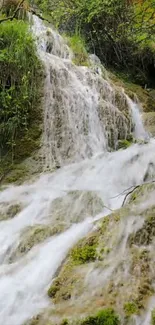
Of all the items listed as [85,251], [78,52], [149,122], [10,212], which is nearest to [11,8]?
[78,52]

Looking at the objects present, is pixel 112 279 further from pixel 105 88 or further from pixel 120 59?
pixel 120 59

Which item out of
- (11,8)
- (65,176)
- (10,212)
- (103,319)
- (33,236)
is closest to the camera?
(103,319)

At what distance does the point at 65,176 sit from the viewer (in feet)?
17.3

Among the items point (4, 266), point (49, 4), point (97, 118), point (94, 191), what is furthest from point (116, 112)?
point (49, 4)

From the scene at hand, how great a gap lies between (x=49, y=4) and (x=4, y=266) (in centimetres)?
884

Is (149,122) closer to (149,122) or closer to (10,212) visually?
(149,122)

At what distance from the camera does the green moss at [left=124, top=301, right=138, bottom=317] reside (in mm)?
2468

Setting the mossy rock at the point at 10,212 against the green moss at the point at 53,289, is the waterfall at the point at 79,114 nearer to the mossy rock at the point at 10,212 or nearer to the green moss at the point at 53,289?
the mossy rock at the point at 10,212

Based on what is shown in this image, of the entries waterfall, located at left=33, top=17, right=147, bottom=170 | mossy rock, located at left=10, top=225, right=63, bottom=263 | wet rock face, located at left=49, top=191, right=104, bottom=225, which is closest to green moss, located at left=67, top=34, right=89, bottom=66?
waterfall, located at left=33, top=17, right=147, bottom=170

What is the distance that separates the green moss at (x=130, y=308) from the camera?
2468 millimetres

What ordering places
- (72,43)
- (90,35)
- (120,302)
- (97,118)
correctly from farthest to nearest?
(90,35) < (72,43) < (97,118) < (120,302)

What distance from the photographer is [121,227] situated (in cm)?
324

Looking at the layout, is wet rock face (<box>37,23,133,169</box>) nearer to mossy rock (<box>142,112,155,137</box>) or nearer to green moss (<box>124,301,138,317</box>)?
mossy rock (<box>142,112,155,137</box>)

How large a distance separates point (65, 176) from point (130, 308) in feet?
9.54
